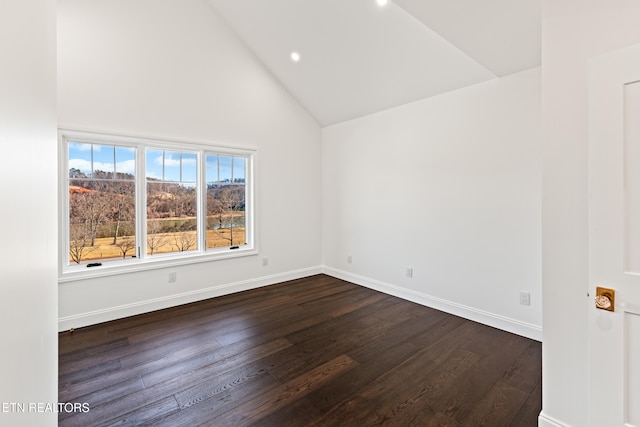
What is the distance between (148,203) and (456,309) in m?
3.92

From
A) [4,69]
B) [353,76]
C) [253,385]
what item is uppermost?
[353,76]

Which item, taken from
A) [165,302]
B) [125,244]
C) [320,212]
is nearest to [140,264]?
[125,244]

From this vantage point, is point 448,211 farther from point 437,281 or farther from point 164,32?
point 164,32

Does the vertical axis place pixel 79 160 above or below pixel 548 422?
above

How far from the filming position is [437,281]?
3.41 metres

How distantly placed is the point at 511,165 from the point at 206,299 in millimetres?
3921

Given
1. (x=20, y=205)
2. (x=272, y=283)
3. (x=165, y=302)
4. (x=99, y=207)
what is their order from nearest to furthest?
(x=20, y=205) < (x=99, y=207) < (x=165, y=302) < (x=272, y=283)

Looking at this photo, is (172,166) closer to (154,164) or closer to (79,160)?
(154,164)

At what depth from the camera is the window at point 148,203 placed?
9.87ft

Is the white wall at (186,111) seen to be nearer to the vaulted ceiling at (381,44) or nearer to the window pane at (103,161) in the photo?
the window pane at (103,161)

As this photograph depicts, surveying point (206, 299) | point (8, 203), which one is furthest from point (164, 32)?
point (8, 203)

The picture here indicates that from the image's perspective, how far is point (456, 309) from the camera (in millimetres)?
3240

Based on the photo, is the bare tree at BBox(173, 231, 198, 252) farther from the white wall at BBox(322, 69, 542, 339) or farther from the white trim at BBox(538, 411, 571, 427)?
the white trim at BBox(538, 411, 571, 427)

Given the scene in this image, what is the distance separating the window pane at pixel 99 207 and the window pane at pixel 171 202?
0.21 meters
